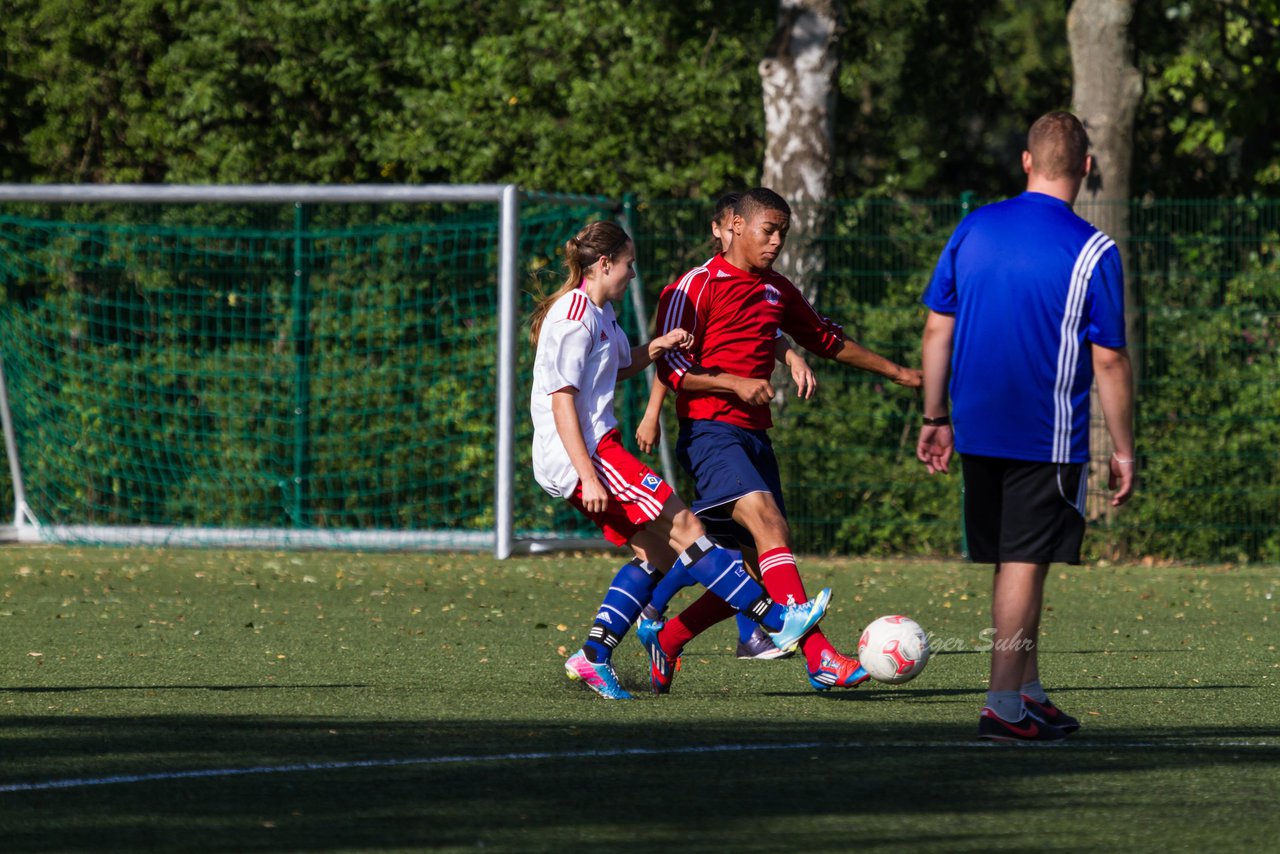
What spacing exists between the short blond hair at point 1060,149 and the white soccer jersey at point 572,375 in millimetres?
1748

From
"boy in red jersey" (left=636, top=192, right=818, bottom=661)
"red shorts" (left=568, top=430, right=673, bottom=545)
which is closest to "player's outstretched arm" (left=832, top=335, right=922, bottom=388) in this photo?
"boy in red jersey" (left=636, top=192, right=818, bottom=661)

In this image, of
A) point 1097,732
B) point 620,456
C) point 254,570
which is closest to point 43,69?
point 254,570

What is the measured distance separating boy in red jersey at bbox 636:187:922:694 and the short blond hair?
148 centimetres

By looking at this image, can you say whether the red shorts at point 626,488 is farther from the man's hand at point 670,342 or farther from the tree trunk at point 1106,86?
the tree trunk at point 1106,86

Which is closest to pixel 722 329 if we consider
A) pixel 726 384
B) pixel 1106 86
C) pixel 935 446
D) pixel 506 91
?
pixel 726 384

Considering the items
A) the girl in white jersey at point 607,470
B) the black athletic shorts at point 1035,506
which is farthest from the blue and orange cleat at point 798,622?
the black athletic shorts at point 1035,506

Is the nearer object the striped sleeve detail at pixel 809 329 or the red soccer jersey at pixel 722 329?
the red soccer jersey at pixel 722 329

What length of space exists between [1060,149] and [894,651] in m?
1.82

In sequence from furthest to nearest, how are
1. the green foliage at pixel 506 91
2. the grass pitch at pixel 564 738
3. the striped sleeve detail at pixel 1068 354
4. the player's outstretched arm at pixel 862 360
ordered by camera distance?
the green foliage at pixel 506 91, the player's outstretched arm at pixel 862 360, the striped sleeve detail at pixel 1068 354, the grass pitch at pixel 564 738

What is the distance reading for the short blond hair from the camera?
5988 millimetres

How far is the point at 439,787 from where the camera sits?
5.01m

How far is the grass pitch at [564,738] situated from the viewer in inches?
179

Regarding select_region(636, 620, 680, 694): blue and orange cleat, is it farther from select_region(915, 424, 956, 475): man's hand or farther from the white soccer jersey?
select_region(915, 424, 956, 475): man's hand

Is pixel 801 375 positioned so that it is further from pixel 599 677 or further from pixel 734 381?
pixel 599 677
